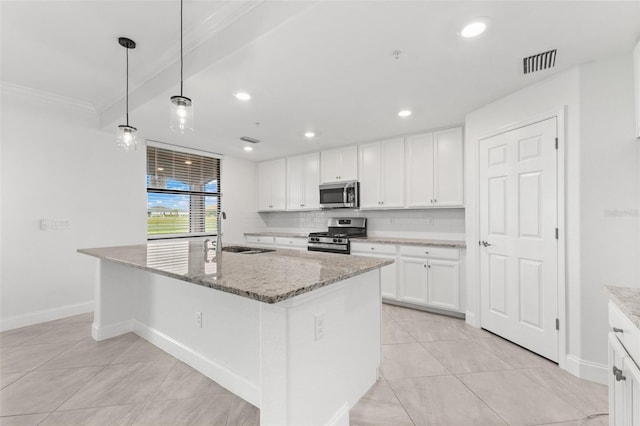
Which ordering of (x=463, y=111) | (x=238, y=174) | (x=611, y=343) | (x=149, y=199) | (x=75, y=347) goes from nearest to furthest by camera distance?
(x=611, y=343)
(x=75, y=347)
(x=463, y=111)
(x=149, y=199)
(x=238, y=174)

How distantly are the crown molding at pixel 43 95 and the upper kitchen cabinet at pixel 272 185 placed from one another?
9.08 ft

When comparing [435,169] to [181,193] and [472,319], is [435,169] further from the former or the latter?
[181,193]

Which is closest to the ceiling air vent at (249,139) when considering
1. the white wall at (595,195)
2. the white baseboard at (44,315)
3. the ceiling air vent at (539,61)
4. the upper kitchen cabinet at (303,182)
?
the upper kitchen cabinet at (303,182)

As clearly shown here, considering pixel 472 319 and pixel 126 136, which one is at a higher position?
pixel 126 136

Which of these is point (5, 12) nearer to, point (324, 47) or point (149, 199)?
point (324, 47)

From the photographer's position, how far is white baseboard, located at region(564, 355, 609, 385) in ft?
6.59

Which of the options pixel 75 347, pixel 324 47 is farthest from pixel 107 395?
pixel 324 47

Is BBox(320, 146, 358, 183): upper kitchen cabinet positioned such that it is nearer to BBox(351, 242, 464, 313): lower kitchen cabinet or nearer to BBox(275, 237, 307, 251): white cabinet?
BBox(275, 237, 307, 251): white cabinet

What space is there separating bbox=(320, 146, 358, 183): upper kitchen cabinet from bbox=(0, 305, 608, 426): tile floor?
2609 mm

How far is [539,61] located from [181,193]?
185 inches

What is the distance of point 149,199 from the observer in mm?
4227

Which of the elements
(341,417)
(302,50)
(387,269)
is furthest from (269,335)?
(387,269)

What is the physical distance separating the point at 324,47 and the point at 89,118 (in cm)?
336

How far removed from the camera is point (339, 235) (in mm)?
4242
